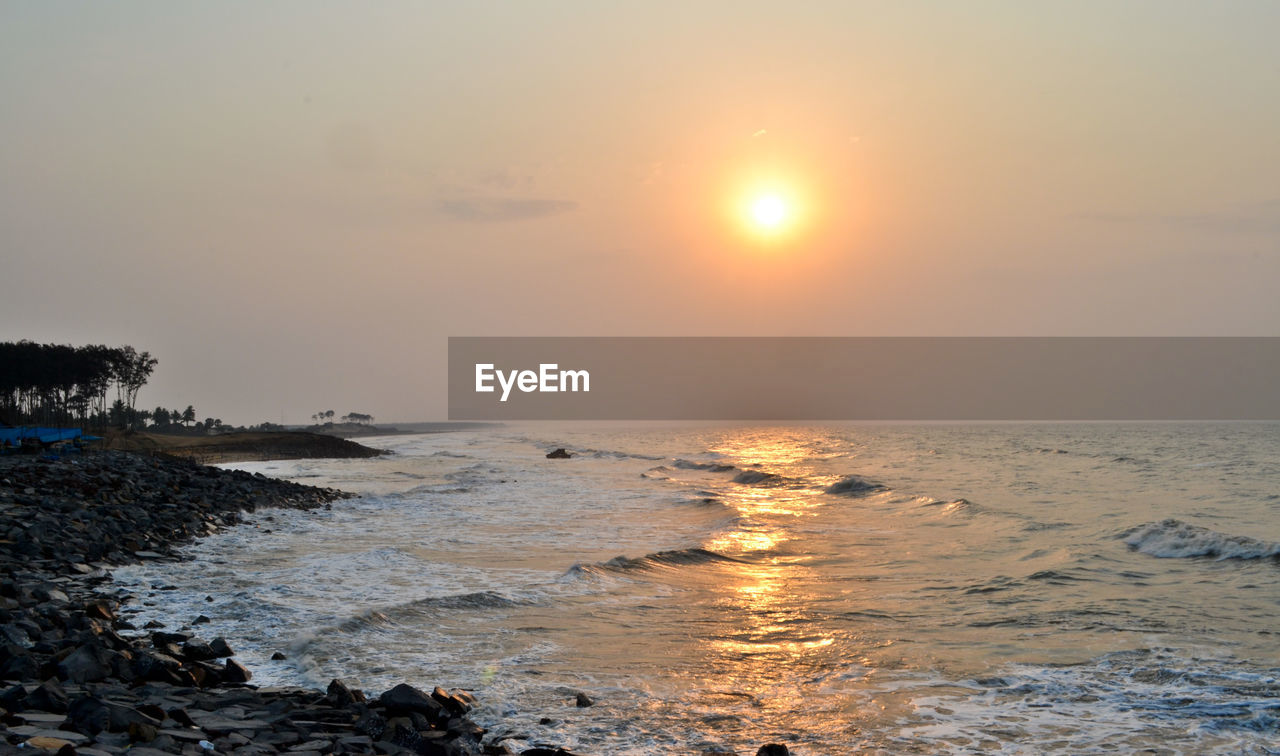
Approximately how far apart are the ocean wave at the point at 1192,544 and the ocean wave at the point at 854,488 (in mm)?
19375

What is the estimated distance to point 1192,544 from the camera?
23.6 meters

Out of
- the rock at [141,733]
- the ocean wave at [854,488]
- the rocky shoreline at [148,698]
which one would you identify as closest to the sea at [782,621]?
the rocky shoreline at [148,698]

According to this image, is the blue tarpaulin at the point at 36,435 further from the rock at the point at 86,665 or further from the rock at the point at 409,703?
the rock at the point at 409,703

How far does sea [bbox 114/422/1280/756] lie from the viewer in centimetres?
959

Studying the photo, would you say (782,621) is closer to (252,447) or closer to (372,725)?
(372,725)

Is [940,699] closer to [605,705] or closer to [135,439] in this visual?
[605,705]

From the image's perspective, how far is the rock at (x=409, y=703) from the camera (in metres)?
8.85

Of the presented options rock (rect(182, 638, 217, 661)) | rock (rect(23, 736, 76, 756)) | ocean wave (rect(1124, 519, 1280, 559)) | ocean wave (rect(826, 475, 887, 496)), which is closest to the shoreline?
ocean wave (rect(826, 475, 887, 496))

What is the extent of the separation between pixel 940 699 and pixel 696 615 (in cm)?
562

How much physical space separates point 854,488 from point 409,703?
40.7 metres

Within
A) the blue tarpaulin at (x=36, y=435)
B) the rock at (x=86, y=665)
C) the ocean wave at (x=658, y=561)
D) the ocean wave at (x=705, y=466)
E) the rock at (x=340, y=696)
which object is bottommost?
the ocean wave at (x=705, y=466)

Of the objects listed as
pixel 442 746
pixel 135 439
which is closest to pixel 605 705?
pixel 442 746

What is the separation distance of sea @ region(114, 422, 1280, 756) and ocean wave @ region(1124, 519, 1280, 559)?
0.16 metres

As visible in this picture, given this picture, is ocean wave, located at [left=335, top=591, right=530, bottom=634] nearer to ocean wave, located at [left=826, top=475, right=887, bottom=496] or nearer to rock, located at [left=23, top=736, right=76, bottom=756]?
rock, located at [left=23, top=736, right=76, bottom=756]
